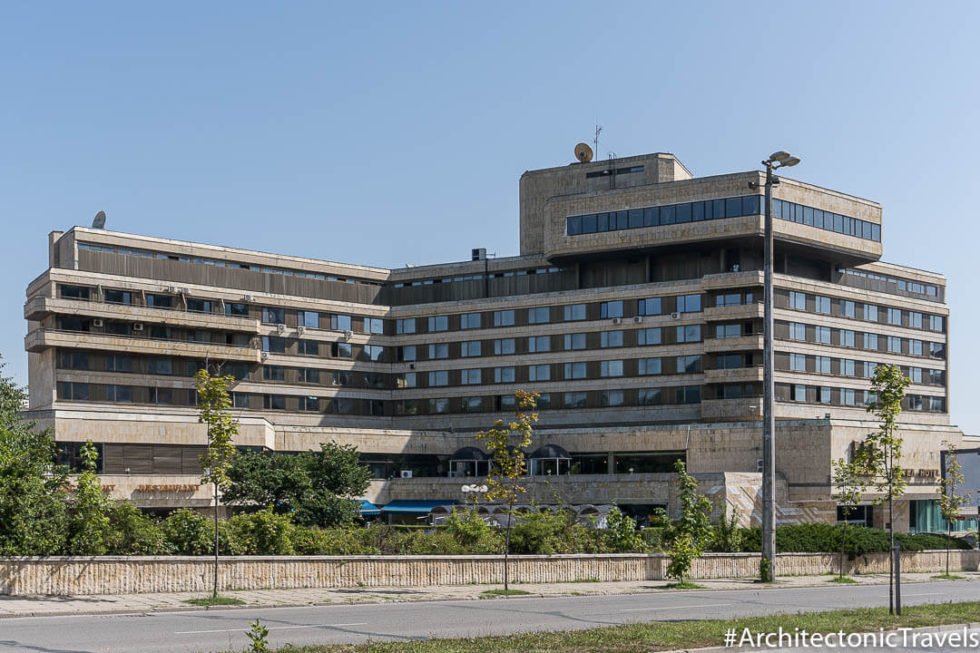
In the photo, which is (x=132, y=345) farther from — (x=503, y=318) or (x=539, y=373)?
(x=539, y=373)

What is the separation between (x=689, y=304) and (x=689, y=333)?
200 centimetres

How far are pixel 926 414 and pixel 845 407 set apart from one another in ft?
41.0

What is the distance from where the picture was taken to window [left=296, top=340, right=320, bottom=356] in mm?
85812

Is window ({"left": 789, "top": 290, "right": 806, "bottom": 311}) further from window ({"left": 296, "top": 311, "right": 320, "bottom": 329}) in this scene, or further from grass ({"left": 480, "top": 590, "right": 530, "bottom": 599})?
grass ({"left": 480, "top": 590, "right": 530, "bottom": 599})

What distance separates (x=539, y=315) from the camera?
278ft

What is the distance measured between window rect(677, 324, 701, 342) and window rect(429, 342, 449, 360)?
1913 centimetres

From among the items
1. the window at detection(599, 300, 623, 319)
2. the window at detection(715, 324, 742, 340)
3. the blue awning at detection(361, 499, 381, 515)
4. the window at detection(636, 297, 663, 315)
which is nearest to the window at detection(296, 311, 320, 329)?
the blue awning at detection(361, 499, 381, 515)

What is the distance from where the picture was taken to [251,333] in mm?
82625

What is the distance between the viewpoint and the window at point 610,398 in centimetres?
8156

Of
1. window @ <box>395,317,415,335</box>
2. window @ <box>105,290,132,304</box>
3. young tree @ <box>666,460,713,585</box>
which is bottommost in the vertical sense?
young tree @ <box>666,460,713,585</box>

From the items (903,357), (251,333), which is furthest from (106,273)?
(903,357)

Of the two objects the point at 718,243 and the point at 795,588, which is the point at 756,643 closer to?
the point at 795,588

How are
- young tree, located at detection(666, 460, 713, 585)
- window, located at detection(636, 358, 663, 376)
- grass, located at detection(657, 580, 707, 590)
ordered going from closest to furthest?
grass, located at detection(657, 580, 707, 590)
young tree, located at detection(666, 460, 713, 585)
window, located at detection(636, 358, 663, 376)

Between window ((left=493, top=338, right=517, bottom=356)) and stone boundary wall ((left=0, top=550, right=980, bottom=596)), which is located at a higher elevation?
window ((left=493, top=338, right=517, bottom=356))
